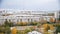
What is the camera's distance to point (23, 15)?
1523 mm

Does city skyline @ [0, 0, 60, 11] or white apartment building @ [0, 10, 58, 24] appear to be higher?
city skyline @ [0, 0, 60, 11]

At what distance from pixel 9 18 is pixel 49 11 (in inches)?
23.4

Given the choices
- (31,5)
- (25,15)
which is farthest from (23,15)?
(31,5)

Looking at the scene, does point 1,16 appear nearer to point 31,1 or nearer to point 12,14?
point 12,14

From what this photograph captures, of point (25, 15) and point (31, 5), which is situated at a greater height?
point (31, 5)

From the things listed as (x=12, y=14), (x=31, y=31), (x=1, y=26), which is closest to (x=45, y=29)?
(x=31, y=31)

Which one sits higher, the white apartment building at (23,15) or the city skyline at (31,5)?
the city skyline at (31,5)

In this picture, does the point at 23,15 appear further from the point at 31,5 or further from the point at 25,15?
the point at 31,5

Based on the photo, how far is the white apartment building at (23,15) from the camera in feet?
5.00

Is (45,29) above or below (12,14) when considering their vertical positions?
below

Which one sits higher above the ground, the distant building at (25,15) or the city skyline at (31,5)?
the city skyline at (31,5)

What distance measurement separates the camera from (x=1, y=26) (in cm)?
152

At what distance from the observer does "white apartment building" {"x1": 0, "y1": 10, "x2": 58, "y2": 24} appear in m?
1.52

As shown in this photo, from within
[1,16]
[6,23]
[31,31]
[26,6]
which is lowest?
[31,31]
